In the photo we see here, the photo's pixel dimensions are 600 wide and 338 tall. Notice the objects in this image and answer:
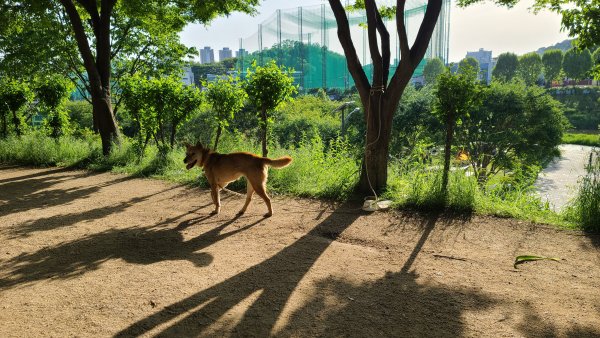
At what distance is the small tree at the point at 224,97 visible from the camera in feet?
28.7

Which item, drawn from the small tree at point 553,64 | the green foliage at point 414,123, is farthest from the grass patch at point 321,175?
the small tree at point 553,64

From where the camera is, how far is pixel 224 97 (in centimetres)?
881

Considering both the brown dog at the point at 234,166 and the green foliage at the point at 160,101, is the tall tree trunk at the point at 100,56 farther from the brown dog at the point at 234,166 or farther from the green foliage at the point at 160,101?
the brown dog at the point at 234,166

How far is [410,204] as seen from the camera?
6246mm

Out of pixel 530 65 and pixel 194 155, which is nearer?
pixel 194 155

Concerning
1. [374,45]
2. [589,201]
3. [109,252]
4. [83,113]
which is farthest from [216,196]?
[83,113]

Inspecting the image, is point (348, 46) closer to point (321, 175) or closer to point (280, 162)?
point (321, 175)

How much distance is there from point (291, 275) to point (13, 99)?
600 inches

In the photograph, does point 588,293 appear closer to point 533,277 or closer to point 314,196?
point 533,277

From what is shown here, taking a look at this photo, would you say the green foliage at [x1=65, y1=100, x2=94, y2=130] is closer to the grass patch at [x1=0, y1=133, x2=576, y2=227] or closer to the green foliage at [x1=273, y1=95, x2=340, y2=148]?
the green foliage at [x1=273, y1=95, x2=340, y2=148]

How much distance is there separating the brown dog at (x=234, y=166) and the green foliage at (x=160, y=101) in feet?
14.0

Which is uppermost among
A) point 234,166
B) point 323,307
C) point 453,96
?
point 453,96

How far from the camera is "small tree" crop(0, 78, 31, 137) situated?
46.4 ft

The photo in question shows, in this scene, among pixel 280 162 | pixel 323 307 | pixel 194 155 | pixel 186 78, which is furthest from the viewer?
pixel 186 78
